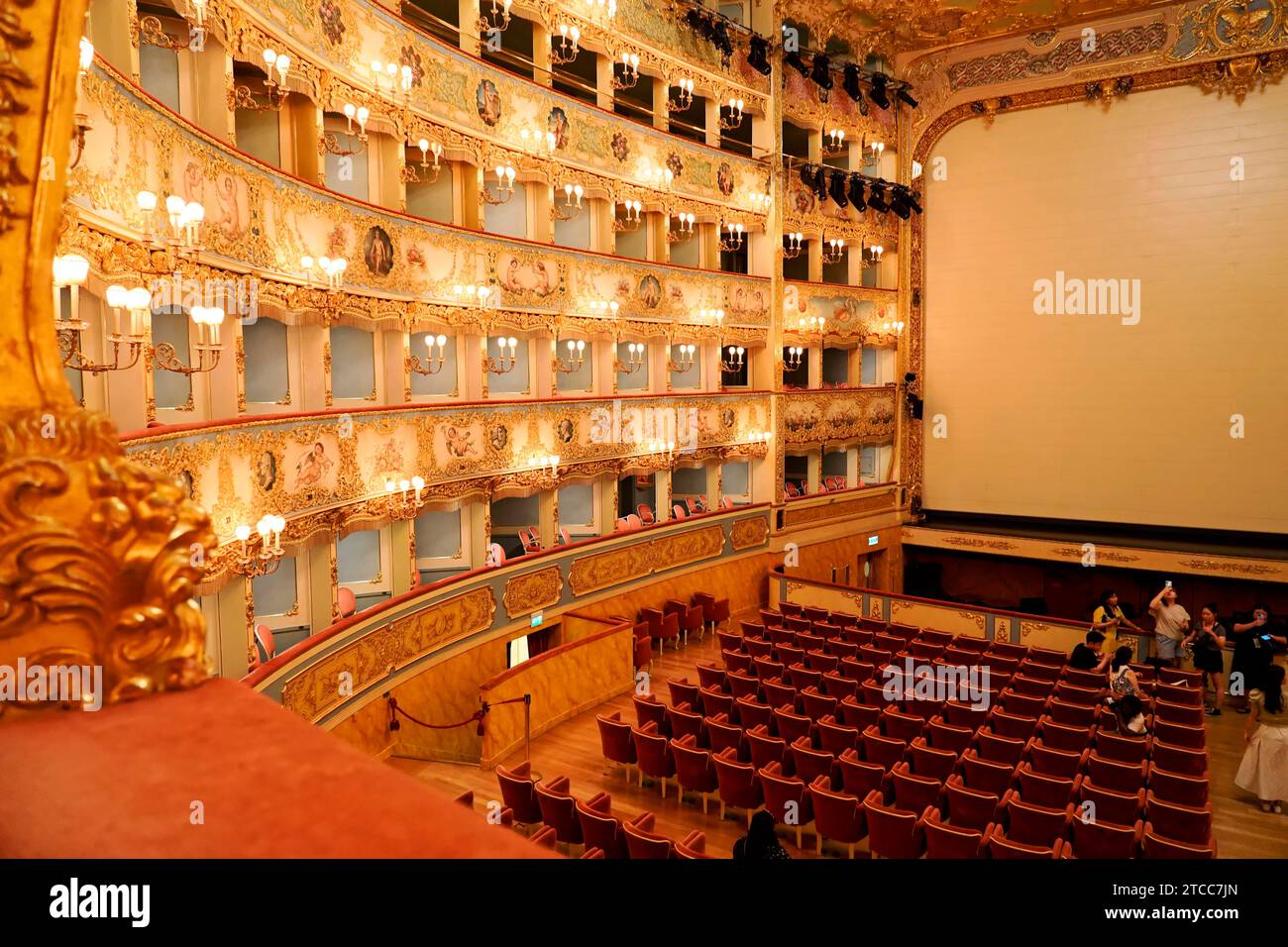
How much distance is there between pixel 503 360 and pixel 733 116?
879 cm

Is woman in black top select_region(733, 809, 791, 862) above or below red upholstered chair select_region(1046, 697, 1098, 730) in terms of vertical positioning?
above

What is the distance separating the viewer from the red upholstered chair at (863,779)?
8953 mm

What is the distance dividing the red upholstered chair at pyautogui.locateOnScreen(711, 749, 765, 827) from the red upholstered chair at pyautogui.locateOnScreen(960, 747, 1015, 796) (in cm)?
218

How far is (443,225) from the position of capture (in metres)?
12.6

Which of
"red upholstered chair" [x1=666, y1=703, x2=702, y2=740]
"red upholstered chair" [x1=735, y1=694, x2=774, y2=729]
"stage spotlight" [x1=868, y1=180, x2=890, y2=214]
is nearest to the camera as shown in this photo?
"red upholstered chair" [x1=666, y1=703, x2=702, y2=740]

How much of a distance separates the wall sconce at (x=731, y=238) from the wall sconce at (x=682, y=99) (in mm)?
2819

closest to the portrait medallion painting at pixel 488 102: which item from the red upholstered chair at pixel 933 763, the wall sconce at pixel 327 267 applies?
the wall sconce at pixel 327 267

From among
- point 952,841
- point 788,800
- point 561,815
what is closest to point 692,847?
point 561,815

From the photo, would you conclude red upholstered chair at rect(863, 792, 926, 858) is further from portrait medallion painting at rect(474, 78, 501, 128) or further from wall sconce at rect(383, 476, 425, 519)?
portrait medallion painting at rect(474, 78, 501, 128)

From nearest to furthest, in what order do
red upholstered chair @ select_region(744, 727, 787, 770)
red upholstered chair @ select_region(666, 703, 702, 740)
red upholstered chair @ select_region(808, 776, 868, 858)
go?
red upholstered chair @ select_region(808, 776, 868, 858), red upholstered chair @ select_region(744, 727, 787, 770), red upholstered chair @ select_region(666, 703, 702, 740)

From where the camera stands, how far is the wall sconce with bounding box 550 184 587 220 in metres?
15.6

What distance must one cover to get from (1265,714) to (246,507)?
49.0 ft

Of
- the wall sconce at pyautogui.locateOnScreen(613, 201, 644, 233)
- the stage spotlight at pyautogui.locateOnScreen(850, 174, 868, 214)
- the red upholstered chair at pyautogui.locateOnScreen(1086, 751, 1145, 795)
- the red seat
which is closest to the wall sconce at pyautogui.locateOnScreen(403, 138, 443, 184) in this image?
the wall sconce at pyautogui.locateOnScreen(613, 201, 644, 233)
